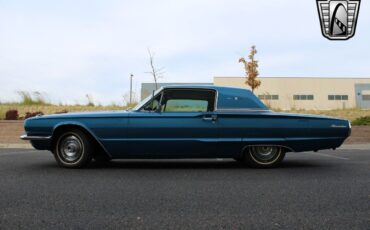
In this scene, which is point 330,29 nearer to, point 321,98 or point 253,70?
point 253,70

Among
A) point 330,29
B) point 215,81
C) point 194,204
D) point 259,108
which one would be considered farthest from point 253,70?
point 194,204

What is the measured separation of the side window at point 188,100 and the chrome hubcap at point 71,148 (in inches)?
59.0

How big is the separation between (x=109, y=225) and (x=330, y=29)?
1036cm

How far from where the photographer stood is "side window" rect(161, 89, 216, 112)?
778 centimetres

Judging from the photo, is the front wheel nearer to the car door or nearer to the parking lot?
the parking lot

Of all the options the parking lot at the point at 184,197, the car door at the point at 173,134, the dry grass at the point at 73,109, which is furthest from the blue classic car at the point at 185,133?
the dry grass at the point at 73,109

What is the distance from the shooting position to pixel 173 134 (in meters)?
7.46

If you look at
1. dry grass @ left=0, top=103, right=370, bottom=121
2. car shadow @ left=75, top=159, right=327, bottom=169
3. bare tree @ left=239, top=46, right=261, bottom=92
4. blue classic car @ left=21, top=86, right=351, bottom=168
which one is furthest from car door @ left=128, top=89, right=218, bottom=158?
bare tree @ left=239, top=46, right=261, bottom=92

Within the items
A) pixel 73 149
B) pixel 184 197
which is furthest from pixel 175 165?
pixel 184 197

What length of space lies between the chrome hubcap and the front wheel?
272 cm

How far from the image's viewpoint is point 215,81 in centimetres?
5400

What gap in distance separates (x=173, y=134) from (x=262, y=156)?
154 cm

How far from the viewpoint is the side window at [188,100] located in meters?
7.78

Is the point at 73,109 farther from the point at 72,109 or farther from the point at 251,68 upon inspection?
the point at 251,68
